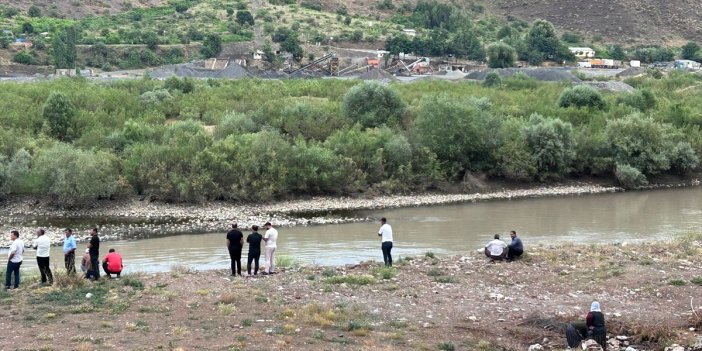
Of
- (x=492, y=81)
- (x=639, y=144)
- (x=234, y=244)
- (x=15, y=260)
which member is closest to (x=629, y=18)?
(x=492, y=81)

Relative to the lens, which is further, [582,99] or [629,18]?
[629,18]

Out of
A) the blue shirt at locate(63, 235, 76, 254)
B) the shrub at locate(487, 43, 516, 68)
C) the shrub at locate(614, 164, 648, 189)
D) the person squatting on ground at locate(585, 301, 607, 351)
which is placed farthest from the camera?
the shrub at locate(487, 43, 516, 68)

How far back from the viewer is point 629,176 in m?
49.9

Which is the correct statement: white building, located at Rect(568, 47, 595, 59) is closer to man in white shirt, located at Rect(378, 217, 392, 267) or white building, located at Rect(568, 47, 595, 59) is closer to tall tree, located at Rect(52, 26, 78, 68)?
tall tree, located at Rect(52, 26, 78, 68)

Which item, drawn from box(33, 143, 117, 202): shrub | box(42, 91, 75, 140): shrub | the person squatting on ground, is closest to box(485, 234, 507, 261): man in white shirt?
the person squatting on ground

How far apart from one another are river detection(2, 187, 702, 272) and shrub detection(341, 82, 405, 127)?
10252 mm

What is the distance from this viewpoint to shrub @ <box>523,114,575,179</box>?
49.9 meters

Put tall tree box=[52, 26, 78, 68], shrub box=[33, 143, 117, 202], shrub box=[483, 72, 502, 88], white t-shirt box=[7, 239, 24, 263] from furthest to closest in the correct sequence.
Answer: tall tree box=[52, 26, 78, 68]
shrub box=[483, 72, 502, 88]
shrub box=[33, 143, 117, 202]
white t-shirt box=[7, 239, 24, 263]

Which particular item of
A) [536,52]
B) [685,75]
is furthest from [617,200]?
[536,52]

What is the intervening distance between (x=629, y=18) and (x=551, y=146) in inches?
3547

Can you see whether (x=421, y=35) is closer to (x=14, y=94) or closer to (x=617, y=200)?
(x=14, y=94)

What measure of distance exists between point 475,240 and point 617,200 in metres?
14.3

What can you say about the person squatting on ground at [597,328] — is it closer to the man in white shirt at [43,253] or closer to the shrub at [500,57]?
the man in white shirt at [43,253]

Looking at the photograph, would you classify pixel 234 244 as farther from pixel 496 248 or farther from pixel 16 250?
pixel 496 248
